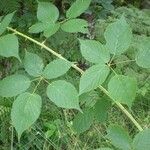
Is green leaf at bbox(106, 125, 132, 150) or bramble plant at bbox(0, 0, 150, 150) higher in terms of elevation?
bramble plant at bbox(0, 0, 150, 150)

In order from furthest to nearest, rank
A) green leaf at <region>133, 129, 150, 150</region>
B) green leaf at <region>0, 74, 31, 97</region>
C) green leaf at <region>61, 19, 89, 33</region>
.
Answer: green leaf at <region>61, 19, 89, 33</region>
green leaf at <region>0, 74, 31, 97</region>
green leaf at <region>133, 129, 150, 150</region>

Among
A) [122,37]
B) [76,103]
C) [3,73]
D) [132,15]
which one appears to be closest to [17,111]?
[76,103]

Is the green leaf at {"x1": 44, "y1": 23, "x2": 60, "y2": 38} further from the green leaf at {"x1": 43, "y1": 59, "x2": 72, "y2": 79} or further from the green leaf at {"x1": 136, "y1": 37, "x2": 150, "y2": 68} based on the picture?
the green leaf at {"x1": 136, "y1": 37, "x2": 150, "y2": 68}

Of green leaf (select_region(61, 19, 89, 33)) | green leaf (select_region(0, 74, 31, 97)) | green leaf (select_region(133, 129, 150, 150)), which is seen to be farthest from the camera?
green leaf (select_region(61, 19, 89, 33))

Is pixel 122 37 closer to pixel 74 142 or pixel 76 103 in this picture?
pixel 76 103

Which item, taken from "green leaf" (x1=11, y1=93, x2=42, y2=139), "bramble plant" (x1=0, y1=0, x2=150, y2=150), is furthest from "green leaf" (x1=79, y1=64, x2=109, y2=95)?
"green leaf" (x1=11, y1=93, x2=42, y2=139)

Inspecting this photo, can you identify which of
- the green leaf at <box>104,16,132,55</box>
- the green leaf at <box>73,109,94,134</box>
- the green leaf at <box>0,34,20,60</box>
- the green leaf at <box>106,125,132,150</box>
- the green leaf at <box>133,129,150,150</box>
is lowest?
the green leaf at <box>73,109,94,134</box>

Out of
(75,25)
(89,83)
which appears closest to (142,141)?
(89,83)

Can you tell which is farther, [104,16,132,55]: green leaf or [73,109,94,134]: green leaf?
[73,109,94,134]: green leaf
